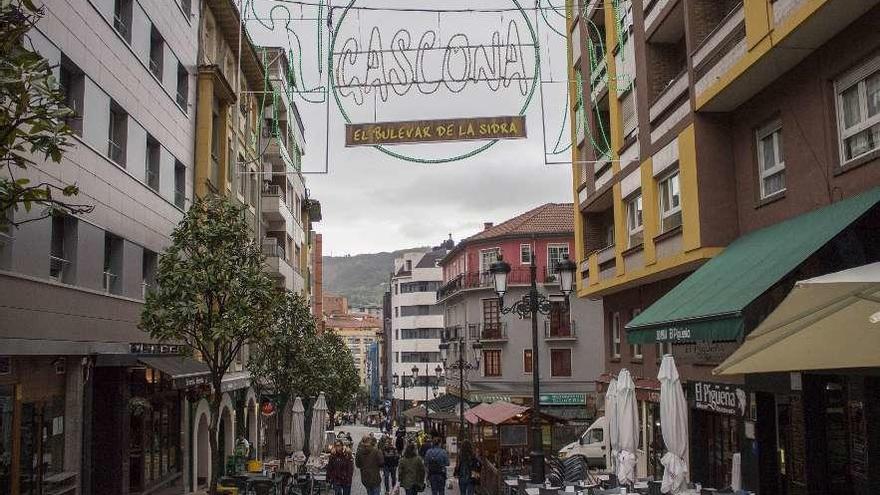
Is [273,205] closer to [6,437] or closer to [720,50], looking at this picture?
[6,437]

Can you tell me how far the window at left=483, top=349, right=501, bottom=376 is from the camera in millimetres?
53750

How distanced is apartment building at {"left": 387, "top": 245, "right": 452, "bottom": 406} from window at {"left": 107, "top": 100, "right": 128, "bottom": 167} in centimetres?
7595

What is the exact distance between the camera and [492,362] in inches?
2127

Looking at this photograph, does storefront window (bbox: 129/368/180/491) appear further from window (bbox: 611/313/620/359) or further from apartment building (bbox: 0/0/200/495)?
window (bbox: 611/313/620/359)

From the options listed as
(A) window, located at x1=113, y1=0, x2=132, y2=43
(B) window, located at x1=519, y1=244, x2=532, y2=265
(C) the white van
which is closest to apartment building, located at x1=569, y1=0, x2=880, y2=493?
(C) the white van

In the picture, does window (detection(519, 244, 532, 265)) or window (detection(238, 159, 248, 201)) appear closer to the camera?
window (detection(238, 159, 248, 201))

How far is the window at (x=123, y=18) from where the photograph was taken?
19297 millimetres

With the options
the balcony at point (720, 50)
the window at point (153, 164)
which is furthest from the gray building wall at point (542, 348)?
the balcony at point (720, 50)

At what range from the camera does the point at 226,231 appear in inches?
651

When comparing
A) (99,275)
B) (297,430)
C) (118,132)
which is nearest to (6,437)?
(99,275)

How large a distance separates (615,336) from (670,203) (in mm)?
8994

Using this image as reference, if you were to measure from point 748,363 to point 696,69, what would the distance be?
10.4 meters

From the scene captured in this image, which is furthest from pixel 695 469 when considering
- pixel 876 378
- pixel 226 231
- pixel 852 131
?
pixel 226 231

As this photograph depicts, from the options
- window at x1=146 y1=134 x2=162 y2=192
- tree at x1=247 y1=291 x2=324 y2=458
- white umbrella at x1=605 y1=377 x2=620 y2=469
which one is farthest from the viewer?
tree at x1=247 y1=291 x2=324 y2=458
